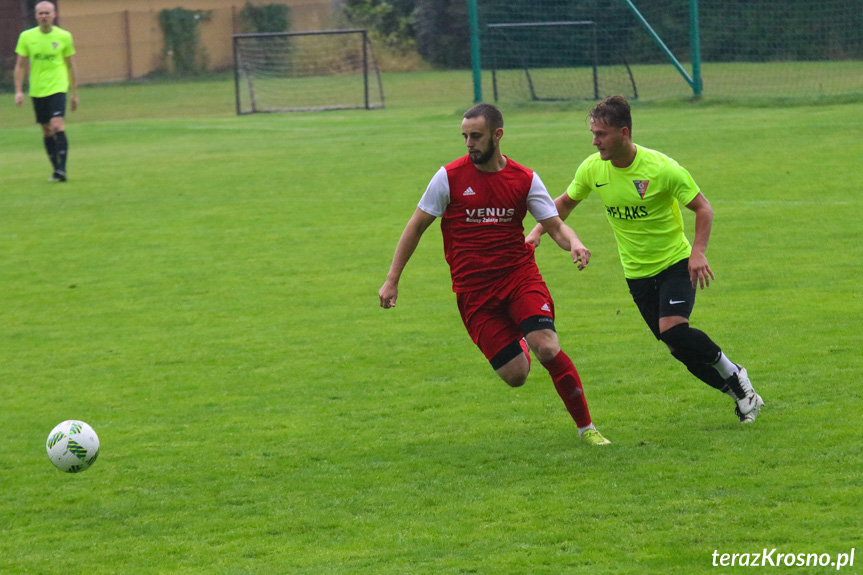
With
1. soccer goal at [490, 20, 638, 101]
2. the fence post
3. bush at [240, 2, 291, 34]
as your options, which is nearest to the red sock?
the fence post

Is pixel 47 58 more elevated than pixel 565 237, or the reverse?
pixel 47 58

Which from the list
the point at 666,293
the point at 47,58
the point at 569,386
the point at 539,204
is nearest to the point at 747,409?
the point at 666,293

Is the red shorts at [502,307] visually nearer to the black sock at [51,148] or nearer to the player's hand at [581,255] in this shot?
the player's hand at [581,255]

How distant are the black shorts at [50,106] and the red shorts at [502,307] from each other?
13.0 meters

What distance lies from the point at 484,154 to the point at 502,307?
2.85 feet

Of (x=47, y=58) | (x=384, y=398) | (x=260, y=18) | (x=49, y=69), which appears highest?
(x=260, y=18)

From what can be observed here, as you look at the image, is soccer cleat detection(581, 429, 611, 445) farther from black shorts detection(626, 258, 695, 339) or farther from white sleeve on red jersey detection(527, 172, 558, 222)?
white sleeve on red jersey detection(527, 172, 558, 222)

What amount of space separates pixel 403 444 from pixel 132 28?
140ft

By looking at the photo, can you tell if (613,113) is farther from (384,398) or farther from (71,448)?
(71,448)

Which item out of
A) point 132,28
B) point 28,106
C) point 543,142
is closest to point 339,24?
point 132,28

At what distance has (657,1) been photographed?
92.2 feet

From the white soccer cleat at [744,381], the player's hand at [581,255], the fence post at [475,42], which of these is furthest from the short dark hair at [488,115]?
the fence post at [475,42]

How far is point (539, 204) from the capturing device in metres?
6.43
